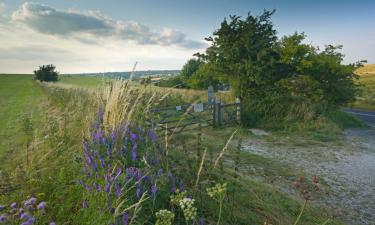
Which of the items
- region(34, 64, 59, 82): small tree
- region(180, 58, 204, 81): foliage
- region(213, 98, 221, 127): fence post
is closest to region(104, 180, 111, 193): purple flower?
region(213, 98, 221, 127): fence post

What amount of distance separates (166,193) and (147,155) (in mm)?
479

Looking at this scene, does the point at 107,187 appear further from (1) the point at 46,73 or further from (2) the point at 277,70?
(1) the point at 46,73

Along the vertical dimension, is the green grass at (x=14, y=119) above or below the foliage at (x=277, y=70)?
Result: below

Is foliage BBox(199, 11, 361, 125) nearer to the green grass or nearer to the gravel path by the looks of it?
the gravel path

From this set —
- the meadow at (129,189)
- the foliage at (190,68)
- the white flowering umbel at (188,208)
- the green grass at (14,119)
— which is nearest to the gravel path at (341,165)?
the meadow at (129,189)

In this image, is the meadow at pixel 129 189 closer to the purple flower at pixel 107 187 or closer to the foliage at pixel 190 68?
the purple flower at pixel 107 187

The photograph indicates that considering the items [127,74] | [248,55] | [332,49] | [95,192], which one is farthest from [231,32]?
[95,192]

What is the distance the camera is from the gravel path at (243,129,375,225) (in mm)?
5031

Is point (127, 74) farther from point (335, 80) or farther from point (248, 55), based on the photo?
point (335, 80)

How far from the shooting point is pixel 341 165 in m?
7.60

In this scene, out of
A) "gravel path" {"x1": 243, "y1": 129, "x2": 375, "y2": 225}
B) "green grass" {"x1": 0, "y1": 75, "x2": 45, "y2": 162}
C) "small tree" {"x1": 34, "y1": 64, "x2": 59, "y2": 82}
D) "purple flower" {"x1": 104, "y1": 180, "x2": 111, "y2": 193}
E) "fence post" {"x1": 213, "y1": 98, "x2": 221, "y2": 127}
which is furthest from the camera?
"small tree" {"x1": 34, "y1": 64, "x2": 59, "y2": 82}

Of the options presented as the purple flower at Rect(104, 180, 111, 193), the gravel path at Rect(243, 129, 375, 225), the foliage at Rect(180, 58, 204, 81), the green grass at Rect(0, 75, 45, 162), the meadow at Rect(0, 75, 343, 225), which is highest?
the foliage at Rect(180, 58, 204, 81)

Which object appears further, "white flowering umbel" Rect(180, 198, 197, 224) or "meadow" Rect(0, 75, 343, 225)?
"meadow" Rect(0, 75, 343, 225)

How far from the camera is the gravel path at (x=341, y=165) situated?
5031 millimetres
